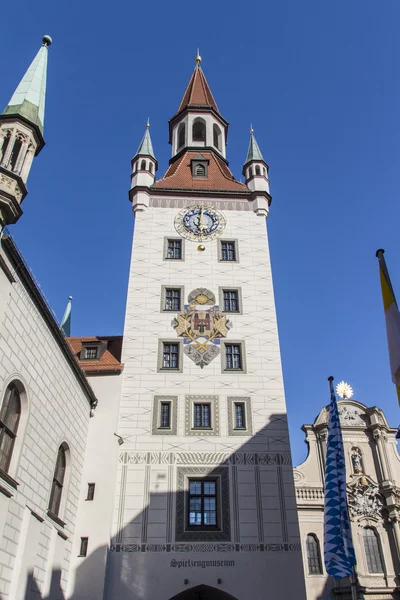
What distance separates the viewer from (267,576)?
15.9 metres

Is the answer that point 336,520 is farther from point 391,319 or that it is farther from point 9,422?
point 9,422

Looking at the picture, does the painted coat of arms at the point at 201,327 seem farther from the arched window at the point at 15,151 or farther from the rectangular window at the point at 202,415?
the arched window at the point at 15,151

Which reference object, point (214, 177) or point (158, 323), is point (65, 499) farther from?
point (214, 177)

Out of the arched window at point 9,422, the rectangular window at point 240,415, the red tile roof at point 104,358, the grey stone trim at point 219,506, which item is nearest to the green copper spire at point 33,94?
the arched window at point 9,422

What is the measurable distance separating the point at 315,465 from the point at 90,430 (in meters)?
13.9

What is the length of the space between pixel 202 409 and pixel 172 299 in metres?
5.18

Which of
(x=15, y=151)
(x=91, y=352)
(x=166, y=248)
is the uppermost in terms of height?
(x=166, y=248)

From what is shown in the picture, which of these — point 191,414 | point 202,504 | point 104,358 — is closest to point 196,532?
point 202,504

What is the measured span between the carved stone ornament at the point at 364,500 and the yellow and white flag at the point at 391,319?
18331 mm

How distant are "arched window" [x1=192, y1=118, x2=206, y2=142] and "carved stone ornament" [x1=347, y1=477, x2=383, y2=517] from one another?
2200 cm

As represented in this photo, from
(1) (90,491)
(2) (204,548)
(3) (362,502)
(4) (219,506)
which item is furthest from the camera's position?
(3) (362,502)

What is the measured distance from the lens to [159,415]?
61.9 feet

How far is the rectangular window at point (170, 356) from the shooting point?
66.3 ft

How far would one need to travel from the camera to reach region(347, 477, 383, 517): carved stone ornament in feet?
83.3
